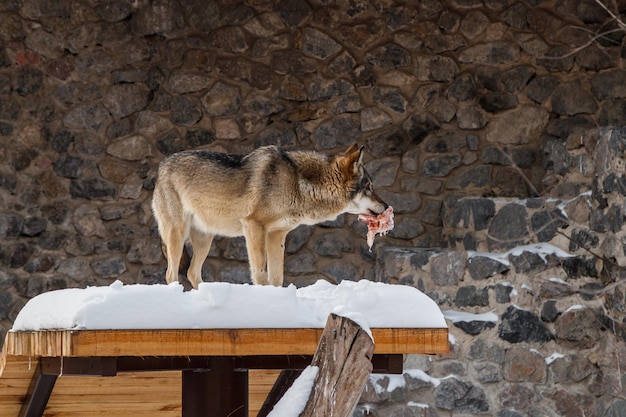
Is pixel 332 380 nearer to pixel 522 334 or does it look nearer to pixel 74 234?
pixel 522 334

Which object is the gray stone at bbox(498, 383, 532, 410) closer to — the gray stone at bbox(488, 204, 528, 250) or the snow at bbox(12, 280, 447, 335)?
the gray stone at bbox(488, 204, 528, 250)

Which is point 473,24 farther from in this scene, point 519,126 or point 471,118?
point 519,126

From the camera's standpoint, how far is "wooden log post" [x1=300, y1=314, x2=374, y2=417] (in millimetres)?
2615

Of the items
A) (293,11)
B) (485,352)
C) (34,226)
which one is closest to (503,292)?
(485,352)

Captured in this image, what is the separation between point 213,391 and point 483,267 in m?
5.49

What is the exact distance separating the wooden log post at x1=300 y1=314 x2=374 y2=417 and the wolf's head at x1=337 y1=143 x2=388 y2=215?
3.80 metres

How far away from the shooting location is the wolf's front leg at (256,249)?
5.88 m

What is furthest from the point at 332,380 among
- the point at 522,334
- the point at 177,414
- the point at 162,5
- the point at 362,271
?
the point at 162,5

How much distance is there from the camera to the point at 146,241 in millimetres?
9125

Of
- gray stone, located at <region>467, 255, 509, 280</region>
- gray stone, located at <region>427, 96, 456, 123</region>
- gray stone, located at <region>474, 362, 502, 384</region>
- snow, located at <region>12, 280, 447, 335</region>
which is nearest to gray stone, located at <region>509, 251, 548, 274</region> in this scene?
gray stone, located at <region>467, 255, 509, 280</region>

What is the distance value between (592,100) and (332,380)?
691 cm

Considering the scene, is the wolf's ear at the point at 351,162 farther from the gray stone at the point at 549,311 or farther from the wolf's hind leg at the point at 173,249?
the gray stone at the point at 549,311

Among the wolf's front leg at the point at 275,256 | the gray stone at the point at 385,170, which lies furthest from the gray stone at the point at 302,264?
the wolf's front leg at the point at 275,256

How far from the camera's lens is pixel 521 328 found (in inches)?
320
